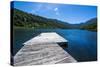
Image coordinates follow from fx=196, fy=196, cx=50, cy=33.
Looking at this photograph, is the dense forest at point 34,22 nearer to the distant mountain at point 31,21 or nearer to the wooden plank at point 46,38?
the distant mountain at point 31,21

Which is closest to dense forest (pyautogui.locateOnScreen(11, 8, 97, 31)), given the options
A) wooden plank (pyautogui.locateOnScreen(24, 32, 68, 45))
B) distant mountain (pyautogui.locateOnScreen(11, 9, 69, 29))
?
distant mountain (pyautogui.locateOnScreen(11, 9, 69, 29))

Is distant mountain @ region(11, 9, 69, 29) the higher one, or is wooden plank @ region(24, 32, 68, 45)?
distant mountain @ region(11, 9, 69, 29)

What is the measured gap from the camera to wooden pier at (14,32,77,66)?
270 centimetres

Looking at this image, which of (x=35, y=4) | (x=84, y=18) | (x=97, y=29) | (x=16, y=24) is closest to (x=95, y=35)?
(x=97, y=29)

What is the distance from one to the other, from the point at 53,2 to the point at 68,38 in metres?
0.58

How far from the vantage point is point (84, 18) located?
3.08 m

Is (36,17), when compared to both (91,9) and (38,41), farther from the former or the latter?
(91,9)

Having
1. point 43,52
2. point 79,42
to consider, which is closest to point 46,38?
point 43,52

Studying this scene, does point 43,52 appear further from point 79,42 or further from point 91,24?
point 91,24

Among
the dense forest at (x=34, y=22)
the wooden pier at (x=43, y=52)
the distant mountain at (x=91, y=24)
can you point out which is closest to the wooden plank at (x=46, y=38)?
the wooden pier at (x=43, y=52)

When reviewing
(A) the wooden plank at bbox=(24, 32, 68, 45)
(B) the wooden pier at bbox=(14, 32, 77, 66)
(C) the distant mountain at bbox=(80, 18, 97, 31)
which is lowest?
(B) the wooden pier at bbox=(14, 32, 77, 66)

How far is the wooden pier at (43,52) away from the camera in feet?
8.84

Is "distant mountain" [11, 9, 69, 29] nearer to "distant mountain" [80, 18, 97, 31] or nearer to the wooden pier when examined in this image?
the wooden pier

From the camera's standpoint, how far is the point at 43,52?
2.81 meters
